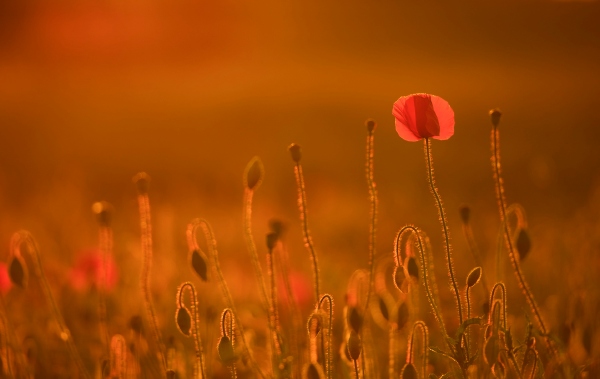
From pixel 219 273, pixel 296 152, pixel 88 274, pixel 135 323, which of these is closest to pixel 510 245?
pixel 296 152

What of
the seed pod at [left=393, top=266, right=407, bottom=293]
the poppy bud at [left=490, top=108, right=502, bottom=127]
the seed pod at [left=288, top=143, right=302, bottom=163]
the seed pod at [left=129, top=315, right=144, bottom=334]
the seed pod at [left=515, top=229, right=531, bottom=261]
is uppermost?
the poppy bud at [left=490, top=108, right=502, bottom=127]

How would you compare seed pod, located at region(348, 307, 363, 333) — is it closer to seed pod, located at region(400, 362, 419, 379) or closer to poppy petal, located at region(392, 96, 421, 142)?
seed pod, located at region(400, 362, 419, 379)

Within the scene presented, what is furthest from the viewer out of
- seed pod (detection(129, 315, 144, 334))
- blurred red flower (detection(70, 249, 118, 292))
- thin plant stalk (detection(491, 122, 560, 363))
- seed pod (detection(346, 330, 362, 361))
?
blurred red flower (detection(70, 249, 118, 292))

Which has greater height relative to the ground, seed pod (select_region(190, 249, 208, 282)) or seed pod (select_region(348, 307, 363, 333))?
seed pod (select_region(190, 249, 208, 282))

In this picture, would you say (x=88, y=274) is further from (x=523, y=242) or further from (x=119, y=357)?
(x=523, y=242)

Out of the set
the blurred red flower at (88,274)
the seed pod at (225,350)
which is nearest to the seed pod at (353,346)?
the seed pod at (225,350)

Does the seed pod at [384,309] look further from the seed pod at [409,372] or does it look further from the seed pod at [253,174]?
the seed pod at [253,174]

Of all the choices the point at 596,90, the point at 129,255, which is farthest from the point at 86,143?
the point at 596,90

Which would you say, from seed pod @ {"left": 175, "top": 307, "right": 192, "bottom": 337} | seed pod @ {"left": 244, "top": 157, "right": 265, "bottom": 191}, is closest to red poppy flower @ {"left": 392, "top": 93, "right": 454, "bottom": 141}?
seed pod @ {"left": 244, "top": 157, "right": 265, "bottom": 191}
